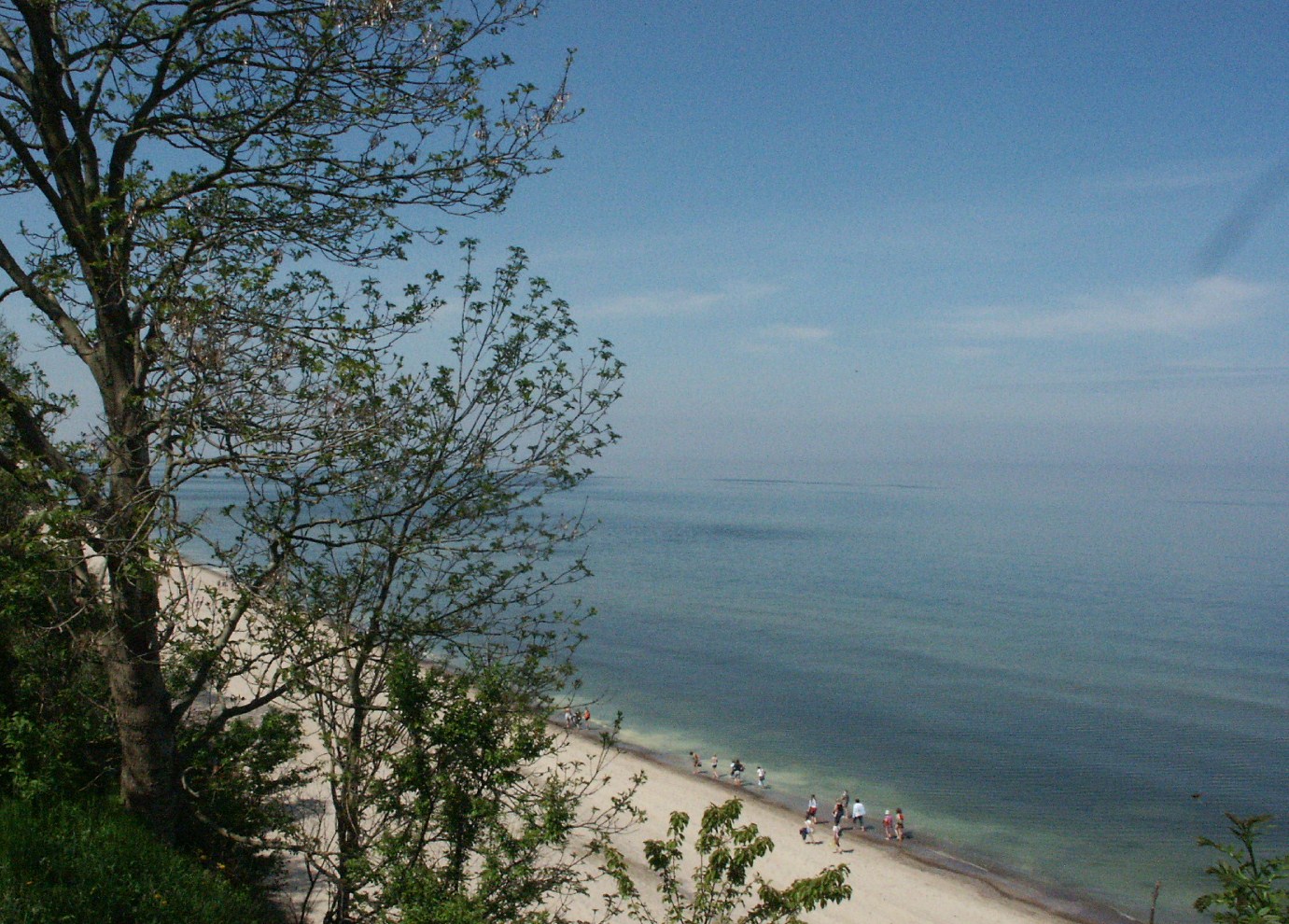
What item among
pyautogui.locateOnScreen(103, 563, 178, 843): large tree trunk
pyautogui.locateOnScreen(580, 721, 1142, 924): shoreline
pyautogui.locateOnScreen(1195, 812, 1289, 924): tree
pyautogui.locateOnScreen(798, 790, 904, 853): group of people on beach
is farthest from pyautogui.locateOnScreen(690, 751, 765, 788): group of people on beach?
pyautogui.locateOnScreen(1195, 812, 1289, 924): tree

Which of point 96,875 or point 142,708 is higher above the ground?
point 142,708

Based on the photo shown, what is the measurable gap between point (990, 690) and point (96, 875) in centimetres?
3826

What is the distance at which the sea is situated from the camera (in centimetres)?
2631

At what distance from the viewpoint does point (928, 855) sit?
24328 millimetres

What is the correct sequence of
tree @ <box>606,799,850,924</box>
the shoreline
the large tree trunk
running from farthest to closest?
the shoreline → the large tree trunk → tree @ <box>606,799,850,924</box>

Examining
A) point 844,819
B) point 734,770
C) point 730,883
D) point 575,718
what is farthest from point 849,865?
point 575,718

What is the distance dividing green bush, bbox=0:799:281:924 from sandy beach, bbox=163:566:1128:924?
27.1 ft

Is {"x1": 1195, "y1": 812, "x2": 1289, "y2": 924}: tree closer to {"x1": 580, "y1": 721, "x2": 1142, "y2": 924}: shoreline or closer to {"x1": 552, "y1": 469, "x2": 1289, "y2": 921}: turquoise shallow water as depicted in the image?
{"x1": 552, "y1": 469, "x2": 1289, "y2": 921}: turquoise shallow water

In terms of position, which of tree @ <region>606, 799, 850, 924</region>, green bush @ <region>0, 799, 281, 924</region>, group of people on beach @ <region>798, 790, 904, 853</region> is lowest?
group of people on beach @ <region>798, 790, 904, 853</region>

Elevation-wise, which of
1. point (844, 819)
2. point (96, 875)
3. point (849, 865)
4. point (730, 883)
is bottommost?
point (849, 865)

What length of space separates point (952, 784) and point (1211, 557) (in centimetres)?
7699

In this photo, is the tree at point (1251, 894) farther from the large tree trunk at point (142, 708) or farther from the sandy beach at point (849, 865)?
the sandy beach at point (849, 865)

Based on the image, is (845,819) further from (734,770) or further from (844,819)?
(734,770)

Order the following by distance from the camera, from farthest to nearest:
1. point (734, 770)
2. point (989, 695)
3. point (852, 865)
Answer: point (989, 695) < point (734, 770) < point (852, 865)
